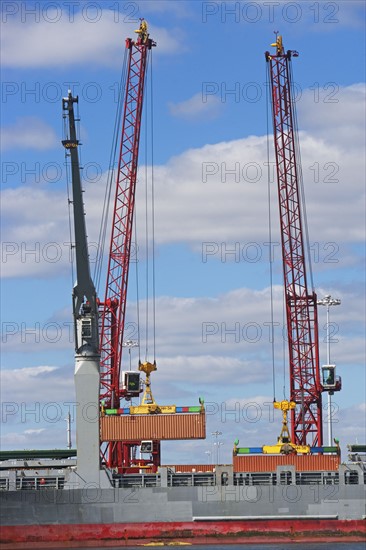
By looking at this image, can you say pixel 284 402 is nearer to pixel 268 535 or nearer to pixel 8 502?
pixel 268 535

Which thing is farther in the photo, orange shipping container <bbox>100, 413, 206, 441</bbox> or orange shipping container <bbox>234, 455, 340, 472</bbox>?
orange shipping container <bbox>100, 413, 206, 441</bbox>

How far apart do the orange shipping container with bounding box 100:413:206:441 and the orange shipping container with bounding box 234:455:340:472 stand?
21.8 feet

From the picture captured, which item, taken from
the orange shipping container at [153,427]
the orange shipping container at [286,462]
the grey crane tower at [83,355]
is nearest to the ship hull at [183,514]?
the grey crane tower at [83,355]

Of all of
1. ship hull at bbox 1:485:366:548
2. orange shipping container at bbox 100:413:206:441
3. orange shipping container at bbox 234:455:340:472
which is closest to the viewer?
ship hull at bbox 1:485:366:548

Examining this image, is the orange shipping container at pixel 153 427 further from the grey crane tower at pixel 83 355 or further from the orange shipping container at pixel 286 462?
the grey crane tower at pixel 83 355

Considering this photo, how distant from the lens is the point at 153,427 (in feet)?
346

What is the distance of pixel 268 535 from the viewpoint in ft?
303

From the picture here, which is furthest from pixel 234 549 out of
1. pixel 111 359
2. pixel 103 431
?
pixel 111 359

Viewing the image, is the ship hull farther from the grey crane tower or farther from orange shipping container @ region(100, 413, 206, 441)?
orange shipping container @ region(100, 413, 206, 441)

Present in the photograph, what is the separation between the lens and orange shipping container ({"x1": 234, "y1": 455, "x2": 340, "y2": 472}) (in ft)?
324

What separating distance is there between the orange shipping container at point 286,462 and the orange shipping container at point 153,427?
6.64m

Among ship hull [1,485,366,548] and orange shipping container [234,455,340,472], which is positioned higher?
orange shipping container [234,455,340,472]

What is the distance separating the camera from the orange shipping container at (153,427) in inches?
4112

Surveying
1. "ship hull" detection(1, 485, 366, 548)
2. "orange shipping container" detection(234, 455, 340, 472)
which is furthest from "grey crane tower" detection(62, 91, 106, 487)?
"orange shipping container" detection(234, 455, 340, 472)
